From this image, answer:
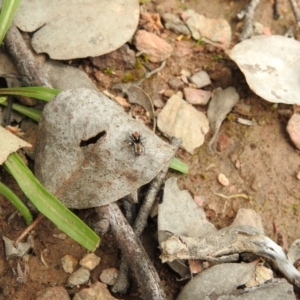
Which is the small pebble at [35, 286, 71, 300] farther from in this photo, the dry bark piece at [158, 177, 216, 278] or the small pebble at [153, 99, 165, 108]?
the small pebble at [153, 99, 165, 108]

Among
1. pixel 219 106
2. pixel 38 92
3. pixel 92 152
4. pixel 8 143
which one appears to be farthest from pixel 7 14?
pixel 219 106

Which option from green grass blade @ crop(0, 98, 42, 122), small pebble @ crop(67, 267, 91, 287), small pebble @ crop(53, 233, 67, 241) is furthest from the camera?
green grass blade @ crop(0, 98, 42, 122)

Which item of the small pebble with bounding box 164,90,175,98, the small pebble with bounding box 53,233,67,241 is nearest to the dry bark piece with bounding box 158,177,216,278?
the small pebble with bounding box 53,233,67,241

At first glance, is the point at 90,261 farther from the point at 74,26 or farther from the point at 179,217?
the point at 74,26

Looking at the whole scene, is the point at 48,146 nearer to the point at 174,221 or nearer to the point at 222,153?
the point at 174,221

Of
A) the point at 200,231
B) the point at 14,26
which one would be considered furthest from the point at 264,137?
the point at 14,26

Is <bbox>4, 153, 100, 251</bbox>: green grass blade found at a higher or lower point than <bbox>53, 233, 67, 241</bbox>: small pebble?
higher
